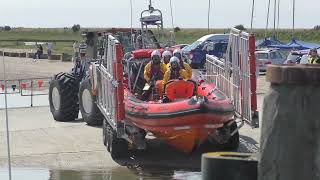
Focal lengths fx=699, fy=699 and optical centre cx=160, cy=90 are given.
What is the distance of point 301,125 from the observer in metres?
3.71

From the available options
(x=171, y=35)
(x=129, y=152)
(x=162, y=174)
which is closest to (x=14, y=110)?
(x=171, y=35)

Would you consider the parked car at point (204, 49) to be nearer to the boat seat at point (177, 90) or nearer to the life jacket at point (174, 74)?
the life jacket at point (174, 74)

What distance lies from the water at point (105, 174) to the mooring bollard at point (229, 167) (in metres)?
5.86

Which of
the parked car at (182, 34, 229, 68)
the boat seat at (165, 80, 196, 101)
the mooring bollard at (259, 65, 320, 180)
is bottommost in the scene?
the parked car at (182, 34, 229, 68)

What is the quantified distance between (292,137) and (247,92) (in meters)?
7.23

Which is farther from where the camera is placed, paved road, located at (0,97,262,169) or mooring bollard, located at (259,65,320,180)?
paved road, located at (0,97,262,169)

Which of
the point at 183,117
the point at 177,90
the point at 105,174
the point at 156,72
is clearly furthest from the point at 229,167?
the point at 156,72

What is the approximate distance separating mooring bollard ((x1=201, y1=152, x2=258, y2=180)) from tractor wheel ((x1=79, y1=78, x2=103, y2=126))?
33.3ft

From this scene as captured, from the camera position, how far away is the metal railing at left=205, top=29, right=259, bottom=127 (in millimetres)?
10629

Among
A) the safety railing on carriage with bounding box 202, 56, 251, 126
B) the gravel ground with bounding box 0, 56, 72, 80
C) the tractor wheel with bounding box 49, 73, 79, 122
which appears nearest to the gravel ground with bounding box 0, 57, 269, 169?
the tractor wheel with bounding box 49, 73, 79, 122

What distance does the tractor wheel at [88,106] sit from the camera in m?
14.4

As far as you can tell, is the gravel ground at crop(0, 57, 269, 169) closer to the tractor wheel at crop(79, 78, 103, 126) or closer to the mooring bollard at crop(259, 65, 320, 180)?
the tractor wheel at crop(79, 78, 103, 126)

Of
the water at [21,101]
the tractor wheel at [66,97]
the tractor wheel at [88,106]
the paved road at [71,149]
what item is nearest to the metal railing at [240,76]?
the paved road at [71,149]

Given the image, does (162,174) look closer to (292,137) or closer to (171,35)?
(171,35)
